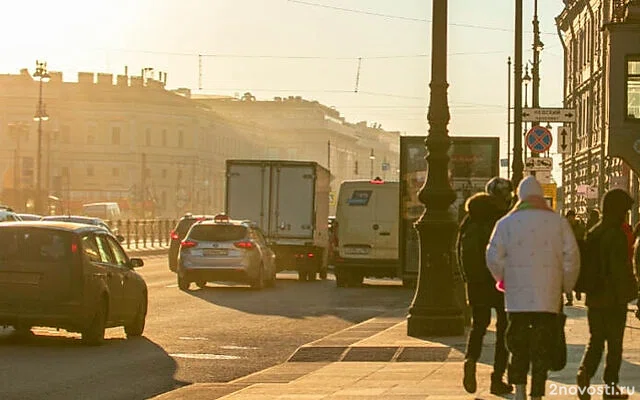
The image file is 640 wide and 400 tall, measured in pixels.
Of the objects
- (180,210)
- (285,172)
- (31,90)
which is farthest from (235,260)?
(31,90)

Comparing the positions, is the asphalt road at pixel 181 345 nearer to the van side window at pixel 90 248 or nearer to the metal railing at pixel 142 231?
the van side window at pixel 90 248

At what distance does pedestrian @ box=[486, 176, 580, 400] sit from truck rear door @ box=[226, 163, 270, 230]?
33.8 meters

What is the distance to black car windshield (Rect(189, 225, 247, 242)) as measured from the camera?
1484 inches

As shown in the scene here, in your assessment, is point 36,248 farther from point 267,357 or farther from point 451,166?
point 451,166

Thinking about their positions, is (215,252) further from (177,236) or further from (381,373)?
(381,373)

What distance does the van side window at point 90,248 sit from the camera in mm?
21178

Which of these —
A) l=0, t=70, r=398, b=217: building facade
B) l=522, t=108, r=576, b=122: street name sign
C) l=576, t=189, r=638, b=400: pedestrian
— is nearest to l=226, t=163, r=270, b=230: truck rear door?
l=522, t=108, r=576, b=122: street name sign

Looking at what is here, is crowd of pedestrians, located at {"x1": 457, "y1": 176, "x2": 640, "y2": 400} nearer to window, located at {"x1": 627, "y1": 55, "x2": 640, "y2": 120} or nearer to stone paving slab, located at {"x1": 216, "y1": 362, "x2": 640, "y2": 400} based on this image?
stone paving slab, located at {"x1": 216, "y1": 362, "x2": 640, "y2": 400}

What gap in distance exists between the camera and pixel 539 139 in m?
35.1

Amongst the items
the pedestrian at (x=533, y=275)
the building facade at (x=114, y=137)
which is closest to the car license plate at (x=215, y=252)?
the pedestrian at (x=533, y=275)

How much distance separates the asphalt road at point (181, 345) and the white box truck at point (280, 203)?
903 cm

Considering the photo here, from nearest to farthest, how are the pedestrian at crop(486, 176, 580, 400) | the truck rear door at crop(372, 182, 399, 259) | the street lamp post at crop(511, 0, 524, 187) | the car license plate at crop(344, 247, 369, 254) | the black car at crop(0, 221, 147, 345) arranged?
the pedestrian at crop(486, 176, 580, 400)
the black car at crop(0, 221, 147, 345)
the street lamp post at crop(511, 0, 524, 187)
the truck rear door at crop(372, 182, 399, 259)
the car license plate at crop(344, 247, 369, 254)

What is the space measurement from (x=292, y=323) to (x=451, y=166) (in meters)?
4.25

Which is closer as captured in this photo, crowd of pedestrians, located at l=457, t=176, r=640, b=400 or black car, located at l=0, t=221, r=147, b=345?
crowd of pedestrians, located at l=457, t=176, r=640, b=400
